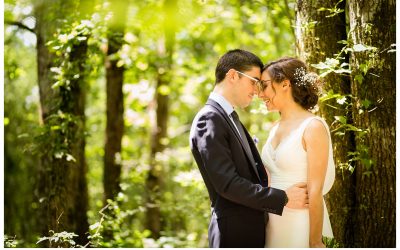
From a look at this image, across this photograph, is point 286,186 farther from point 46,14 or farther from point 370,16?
point 46,14

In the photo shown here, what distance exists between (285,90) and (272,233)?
1018 mm

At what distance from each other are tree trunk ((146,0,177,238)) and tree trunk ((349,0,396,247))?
3.86m

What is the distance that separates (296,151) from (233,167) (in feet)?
1.76

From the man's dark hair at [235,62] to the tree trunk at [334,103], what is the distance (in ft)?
→ 2.95

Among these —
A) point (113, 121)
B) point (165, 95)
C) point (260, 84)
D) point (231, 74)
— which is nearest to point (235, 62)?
point (231, 74)

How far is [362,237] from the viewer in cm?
400

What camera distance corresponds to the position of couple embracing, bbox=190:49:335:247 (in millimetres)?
3008

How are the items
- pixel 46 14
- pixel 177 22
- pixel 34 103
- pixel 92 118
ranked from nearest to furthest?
pixel 46 14 → pixel 177 22 → pixel 34 103 → pixel 92 118

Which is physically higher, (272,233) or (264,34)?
(264,34)

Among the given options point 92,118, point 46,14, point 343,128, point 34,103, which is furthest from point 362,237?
point 92,118

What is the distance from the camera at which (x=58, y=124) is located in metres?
5.62

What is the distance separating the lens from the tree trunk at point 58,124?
5.53 m

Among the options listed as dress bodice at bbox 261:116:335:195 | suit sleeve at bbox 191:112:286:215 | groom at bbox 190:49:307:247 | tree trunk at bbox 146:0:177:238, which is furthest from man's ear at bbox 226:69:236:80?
tree trunk at bbox 146:0:177:238

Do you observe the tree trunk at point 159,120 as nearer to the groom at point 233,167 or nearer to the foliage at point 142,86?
the foliage at point 142,86
